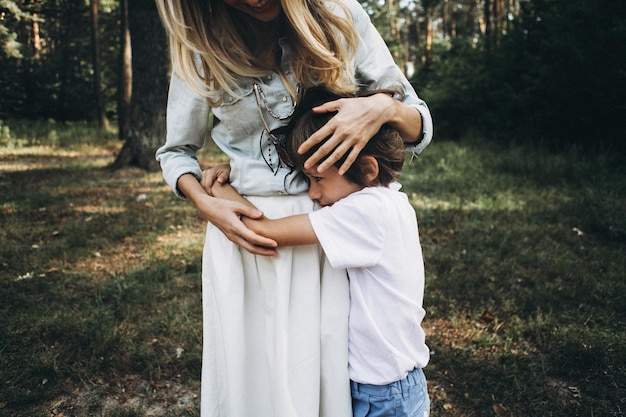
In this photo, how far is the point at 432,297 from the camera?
3543 mm

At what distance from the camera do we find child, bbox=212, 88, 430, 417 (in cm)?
128

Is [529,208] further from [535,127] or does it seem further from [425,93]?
[425,93]

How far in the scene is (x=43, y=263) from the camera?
412cm

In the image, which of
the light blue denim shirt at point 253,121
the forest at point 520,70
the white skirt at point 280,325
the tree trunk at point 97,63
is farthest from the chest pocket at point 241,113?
the tree trunk at point 97,63

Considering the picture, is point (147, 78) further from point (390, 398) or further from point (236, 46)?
point (390, 398)

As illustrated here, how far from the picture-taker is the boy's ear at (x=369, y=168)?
134 cm


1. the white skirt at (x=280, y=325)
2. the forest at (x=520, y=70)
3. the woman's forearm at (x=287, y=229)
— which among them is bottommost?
the white skirt at (x=280, y=325)

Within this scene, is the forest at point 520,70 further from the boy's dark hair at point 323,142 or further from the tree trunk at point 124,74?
the boy's dark hair at point 323,142

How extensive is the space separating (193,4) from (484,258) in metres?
3.60

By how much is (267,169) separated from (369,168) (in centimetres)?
34

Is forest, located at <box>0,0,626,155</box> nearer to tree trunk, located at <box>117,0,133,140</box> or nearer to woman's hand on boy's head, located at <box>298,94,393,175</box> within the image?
tree trunk, located at <box>117,0,133,140</box>

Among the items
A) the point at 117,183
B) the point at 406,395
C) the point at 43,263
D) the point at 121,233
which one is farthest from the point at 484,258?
the point at 117,183

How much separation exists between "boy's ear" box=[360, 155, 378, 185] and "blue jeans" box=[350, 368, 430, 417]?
641 mm

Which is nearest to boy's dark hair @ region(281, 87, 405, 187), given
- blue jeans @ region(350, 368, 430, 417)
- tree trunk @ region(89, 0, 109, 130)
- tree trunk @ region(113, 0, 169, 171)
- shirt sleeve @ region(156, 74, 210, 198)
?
shirt sleeve @ region(156, 74, 210, 198)
